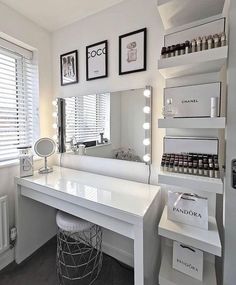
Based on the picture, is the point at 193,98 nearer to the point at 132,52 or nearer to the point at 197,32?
the point at 197,32

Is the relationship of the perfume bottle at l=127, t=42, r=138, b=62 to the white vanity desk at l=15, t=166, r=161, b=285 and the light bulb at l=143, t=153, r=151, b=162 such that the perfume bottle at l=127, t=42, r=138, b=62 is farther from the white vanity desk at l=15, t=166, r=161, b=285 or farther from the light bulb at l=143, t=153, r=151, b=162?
the white vanity desk at l=15, t=166, r=161, b=285

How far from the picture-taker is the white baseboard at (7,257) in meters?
1.54

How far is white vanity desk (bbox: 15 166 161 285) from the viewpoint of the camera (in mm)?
1007

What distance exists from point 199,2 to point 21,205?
204 cm

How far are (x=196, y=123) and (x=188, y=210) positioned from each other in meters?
0.54

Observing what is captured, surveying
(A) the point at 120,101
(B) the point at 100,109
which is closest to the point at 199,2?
(A) the point at 120,101

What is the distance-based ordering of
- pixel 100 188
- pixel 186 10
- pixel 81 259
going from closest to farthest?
pixel 186 10
pixel 100 188
pixel 81 259

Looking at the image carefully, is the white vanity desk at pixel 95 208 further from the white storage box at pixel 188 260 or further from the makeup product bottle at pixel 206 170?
the makeup product bottle at pixel 206 170

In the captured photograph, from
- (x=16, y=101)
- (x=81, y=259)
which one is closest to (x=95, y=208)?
(x=81, y=259)

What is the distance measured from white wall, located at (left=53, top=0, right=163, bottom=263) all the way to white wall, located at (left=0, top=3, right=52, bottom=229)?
9cm

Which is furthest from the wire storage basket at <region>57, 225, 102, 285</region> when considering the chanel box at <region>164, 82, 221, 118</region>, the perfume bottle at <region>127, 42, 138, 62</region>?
Answer: the perfume bottle at <region>127, 42, 138, 62</region>

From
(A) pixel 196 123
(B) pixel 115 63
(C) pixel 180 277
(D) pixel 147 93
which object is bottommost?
(C) pixel 180 277

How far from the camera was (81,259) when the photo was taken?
1701 mm

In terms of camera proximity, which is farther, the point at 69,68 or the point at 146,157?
the point at 69,68
